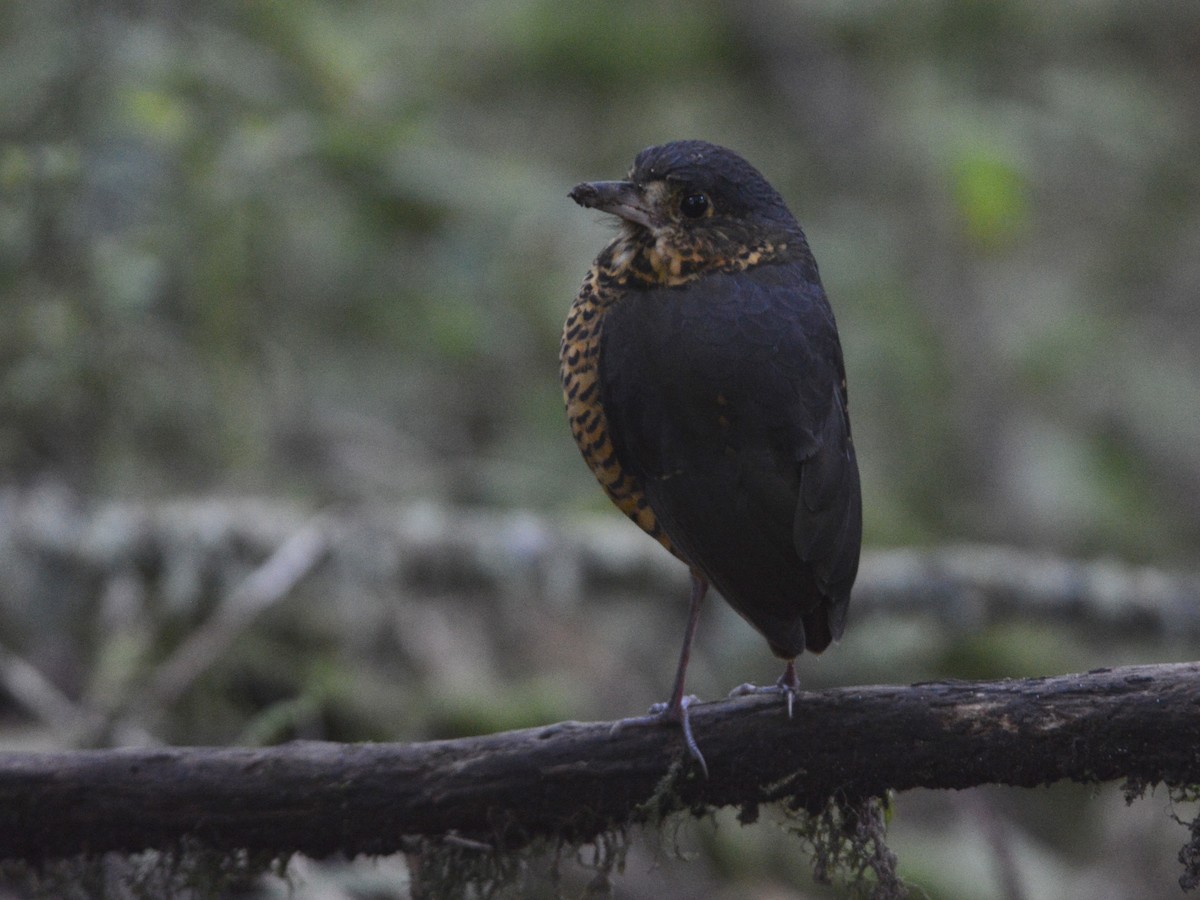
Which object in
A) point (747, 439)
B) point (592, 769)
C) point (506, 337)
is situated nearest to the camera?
point (592, 769)

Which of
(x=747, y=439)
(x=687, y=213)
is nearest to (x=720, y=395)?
(x=747, y=439)

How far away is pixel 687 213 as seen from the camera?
346cm

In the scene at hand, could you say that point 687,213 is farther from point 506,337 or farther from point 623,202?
point 506,337

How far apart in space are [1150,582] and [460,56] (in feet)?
17.6

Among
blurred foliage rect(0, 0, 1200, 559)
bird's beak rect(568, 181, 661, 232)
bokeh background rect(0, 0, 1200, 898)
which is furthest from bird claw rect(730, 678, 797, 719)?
blurred foliage rect(0, 0, 1200, 559)

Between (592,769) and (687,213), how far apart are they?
4.56 ft

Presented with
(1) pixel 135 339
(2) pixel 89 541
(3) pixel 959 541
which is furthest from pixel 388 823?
(3) pixel 959 541

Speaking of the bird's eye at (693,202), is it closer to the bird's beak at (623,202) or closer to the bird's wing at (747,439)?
the bird's beak at (623,202)

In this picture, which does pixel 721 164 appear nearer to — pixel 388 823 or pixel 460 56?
pixel 388 823

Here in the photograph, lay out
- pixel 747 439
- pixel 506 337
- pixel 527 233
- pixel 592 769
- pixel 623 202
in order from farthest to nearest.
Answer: pixel 506 337 → pixel 527 233 → pixel 623 202 → pixel 747 439 → pixel 592 769

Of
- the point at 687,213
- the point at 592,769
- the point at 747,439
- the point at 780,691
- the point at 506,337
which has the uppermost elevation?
the point at 506,337

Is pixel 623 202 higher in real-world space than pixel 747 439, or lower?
higher

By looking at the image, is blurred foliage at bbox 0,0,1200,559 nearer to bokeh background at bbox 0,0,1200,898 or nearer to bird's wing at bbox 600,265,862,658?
bokeh background at bbox 0,0,1200,898

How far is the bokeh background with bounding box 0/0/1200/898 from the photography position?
16.9 feet
